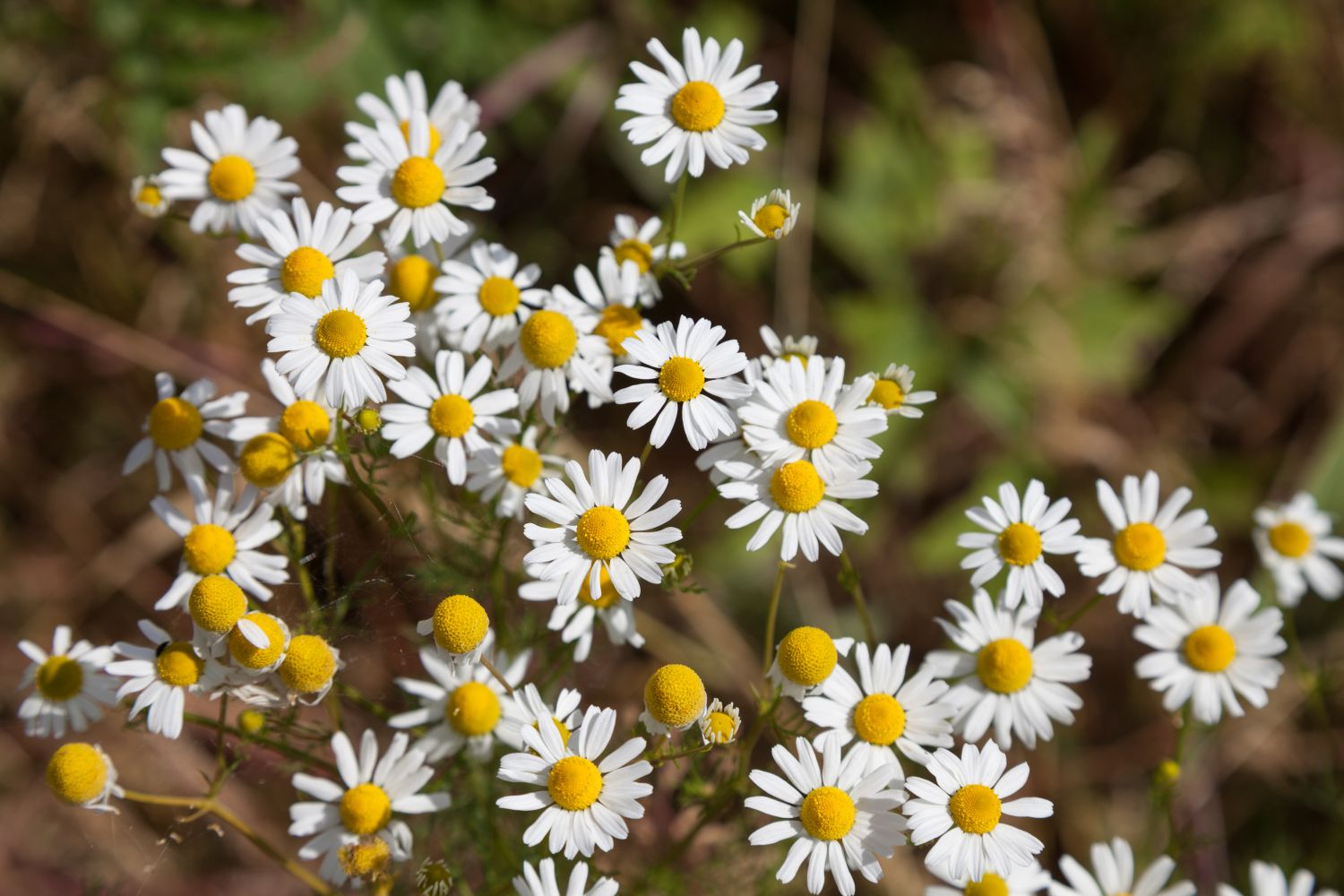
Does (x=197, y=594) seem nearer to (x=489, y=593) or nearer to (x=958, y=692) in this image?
(x=489, y=593)

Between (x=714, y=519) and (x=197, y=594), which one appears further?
(x=714, y=519)

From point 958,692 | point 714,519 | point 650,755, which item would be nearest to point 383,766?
point 650,755

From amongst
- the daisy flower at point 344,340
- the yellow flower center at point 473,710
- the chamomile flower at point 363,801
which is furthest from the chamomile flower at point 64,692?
the daisy flower at point 344,340

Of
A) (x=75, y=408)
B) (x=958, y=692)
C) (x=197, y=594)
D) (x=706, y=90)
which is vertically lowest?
(x=197, y=594)

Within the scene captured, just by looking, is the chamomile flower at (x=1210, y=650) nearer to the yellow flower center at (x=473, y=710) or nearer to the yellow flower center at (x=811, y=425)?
the yellow flower center at (x=811, y=425)

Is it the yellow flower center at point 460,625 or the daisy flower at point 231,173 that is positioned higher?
the daisy flower at point 231,173

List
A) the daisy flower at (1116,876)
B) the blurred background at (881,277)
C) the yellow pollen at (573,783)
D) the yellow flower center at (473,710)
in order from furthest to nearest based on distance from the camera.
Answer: the blurred background at (881,277) → the yellow flower center at (473,710) → the daisy flower at (1116,876) → the yellow pollen at (573,783)

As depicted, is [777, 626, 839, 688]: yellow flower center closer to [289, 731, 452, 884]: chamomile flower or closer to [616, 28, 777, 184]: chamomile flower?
[289, 731, 452, 884]: chamomile flower
